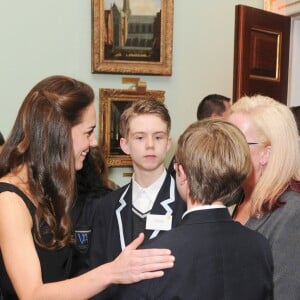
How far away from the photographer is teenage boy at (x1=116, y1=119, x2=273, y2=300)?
134 cm

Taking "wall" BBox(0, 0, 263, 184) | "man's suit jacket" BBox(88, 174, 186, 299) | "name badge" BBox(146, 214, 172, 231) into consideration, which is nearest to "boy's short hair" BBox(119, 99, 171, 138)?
"man's suit jacket" BBox(88, 174, 186, 299)

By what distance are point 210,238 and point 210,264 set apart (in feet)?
0.24

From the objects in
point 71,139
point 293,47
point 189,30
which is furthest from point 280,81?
point 71,139

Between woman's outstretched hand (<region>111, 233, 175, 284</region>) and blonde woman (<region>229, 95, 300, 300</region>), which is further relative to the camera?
blonde woman (<region>229, 95, 300, 300</region>)

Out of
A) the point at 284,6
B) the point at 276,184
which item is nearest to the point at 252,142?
the point at 276,184

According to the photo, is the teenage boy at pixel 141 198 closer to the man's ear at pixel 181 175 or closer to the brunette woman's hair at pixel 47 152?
the brunette woman's hair at pixel 47 152

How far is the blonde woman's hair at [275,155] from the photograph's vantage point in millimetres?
1747

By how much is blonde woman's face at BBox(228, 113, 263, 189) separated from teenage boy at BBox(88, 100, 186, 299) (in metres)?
0.50

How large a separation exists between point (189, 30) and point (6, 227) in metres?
3.59

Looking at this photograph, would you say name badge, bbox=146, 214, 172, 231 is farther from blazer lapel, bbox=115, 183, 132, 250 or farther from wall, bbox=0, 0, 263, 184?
wall, bbox=0, 0, 263, 184

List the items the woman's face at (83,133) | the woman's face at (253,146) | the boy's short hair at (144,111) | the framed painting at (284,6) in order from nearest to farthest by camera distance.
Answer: the woman's face at (83,133) < the woman's face at (253,146) < the boy's short hair at (144,111) < the framed painting at (284,6)

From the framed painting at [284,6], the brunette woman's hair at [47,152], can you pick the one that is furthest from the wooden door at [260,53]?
the brunette woman's hair at [47,152]

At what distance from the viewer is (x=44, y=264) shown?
1624mm

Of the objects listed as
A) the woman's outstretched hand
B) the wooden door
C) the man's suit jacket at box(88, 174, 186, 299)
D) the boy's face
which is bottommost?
the man's suit jacket at box(88, 174, 186, 299)
